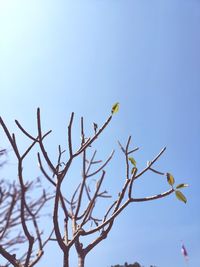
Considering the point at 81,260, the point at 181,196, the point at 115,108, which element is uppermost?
the point at 115,108

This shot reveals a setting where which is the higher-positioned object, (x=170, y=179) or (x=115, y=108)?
(x=115, y=108)

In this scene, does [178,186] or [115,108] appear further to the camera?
[115,108]

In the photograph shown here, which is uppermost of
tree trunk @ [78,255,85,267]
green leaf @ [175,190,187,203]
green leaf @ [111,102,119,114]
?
green leaf @ [111,102,119,114]

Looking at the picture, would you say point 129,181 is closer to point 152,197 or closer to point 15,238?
point 152,197

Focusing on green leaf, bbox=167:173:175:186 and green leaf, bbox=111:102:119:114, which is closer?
green leaf, bbox=167:173:175:186

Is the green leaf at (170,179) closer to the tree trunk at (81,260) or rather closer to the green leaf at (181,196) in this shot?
the green leaf at (181,196)

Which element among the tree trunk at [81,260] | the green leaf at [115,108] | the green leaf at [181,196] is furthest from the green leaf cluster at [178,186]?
the tree trunk at [81,260]

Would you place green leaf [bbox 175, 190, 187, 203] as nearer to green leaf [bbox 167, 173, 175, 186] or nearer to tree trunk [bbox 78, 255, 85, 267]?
green leaf [bbox 167, 173, 175, 186]

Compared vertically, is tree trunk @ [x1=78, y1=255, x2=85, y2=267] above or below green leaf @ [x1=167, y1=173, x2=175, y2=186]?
below

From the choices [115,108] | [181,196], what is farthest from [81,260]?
[115,108]

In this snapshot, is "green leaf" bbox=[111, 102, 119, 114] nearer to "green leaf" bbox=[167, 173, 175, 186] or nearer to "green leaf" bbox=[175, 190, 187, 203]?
"green leaf" bbox=[167, 173, 175, 186]

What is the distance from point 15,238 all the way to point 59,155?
Result: 383 cm

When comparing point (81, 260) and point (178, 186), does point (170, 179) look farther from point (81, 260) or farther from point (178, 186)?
point (81, 260)

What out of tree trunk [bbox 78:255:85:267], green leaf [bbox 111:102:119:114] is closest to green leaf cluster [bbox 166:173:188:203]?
green leaf [bbox 111:102:119:114]
